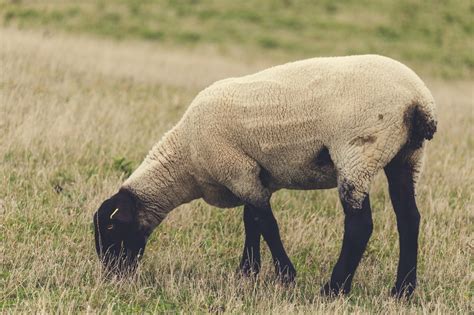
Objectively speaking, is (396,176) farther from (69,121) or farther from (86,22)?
(86,22)

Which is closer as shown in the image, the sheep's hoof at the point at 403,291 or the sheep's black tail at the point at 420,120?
the sheep's black tail at the point at 420,120

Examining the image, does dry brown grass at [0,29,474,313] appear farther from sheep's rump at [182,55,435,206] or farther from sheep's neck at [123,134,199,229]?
sheep's rump at [182,55,435,206]

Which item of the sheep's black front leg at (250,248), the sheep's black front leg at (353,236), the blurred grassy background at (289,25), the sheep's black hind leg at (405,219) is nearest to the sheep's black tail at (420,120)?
the sheep's black hind leg at (405,219)

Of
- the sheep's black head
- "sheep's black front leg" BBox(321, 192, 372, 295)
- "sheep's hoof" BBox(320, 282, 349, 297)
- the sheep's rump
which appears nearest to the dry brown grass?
"sheep's hoof" BBox(320, 282, 349, 297)

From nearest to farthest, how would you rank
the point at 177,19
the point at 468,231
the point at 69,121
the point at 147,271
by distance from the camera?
the point at 147,271
the point at 468,231
the point at 69,121
the point at 177,19

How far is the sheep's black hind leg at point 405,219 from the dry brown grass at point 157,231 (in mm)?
198

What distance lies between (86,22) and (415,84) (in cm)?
2165

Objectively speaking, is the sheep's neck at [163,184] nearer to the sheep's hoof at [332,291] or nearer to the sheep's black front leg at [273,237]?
the sheep's black front leg at [273,237]

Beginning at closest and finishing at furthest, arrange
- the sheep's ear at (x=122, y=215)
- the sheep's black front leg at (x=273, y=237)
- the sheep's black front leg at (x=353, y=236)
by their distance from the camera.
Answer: the sheep's black front leg at (x=353, y=236) < the sheep's black front leg at (x=273, y=237) < the sheep's ear at (x=122, y=215)

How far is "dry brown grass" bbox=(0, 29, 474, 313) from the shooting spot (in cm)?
579

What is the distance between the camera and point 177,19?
90.0 feet

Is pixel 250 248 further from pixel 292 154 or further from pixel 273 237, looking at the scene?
pixel 292 154

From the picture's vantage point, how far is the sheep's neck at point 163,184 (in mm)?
6523

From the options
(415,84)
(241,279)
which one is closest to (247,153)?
(241,279)
